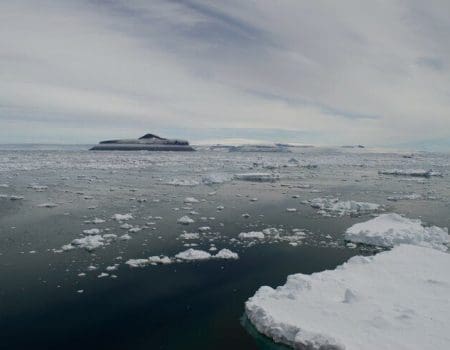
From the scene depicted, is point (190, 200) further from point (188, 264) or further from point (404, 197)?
point (404, 197)

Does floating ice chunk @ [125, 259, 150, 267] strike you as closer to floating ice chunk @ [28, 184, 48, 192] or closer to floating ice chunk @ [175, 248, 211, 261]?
floating ice chunk @ [175, 248, 211, 261]

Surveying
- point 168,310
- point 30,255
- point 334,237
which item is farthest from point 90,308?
point 334,237

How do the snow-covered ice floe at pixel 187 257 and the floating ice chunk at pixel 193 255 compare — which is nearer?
the snow-covered ice floe at pixel 187 257

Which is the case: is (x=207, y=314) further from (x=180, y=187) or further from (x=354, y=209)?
(x=180, y=187)

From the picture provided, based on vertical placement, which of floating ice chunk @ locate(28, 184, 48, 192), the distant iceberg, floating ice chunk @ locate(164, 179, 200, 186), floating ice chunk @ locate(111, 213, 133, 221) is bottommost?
floating ice chunk @ locate(111, 213, 133, 221)

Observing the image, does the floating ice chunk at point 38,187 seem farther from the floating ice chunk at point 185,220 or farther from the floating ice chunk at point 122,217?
the floating ice chunk at point 185,220

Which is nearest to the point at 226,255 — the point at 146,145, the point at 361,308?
the point at 361,308

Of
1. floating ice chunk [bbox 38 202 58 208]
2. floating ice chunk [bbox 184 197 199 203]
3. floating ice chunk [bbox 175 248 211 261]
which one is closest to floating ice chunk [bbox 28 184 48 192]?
floating ice chunk [bbox 38 202 58 208]

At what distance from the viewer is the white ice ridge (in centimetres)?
668

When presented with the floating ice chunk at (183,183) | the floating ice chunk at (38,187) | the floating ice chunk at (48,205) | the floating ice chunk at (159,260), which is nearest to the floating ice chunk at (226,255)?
the floating ice chunk at (159,260)

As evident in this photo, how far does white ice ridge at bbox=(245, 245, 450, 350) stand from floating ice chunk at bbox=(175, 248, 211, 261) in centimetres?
292

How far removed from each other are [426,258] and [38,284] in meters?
9.27

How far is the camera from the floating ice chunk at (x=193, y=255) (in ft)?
36.4

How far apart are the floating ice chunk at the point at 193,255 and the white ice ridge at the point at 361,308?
292 centimetres
